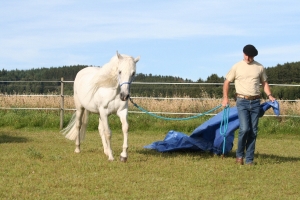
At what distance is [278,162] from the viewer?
923 cm

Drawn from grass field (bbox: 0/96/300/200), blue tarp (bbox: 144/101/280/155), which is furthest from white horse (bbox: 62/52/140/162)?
blue tarp (bbox: 144/101/280/155)

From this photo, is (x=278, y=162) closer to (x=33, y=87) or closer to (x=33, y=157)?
(x=33, y=157)

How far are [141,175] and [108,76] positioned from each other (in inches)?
88.1

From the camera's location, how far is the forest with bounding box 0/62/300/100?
19.9m

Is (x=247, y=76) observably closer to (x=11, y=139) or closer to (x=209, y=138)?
(x=209, y=138)

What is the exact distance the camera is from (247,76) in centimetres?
849

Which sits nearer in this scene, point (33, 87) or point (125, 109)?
point (125, 109)

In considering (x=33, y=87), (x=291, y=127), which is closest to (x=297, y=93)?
(x=291, y=127)

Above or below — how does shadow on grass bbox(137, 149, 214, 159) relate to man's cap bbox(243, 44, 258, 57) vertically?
below

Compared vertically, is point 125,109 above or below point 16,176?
above

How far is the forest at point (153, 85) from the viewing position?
19.9m

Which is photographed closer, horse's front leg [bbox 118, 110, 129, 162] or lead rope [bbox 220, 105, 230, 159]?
horse's front leg [bbox 118, 110, 129, 162]

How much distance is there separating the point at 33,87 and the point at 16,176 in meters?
13.9

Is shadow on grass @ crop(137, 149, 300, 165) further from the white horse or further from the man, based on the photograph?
the white horse
